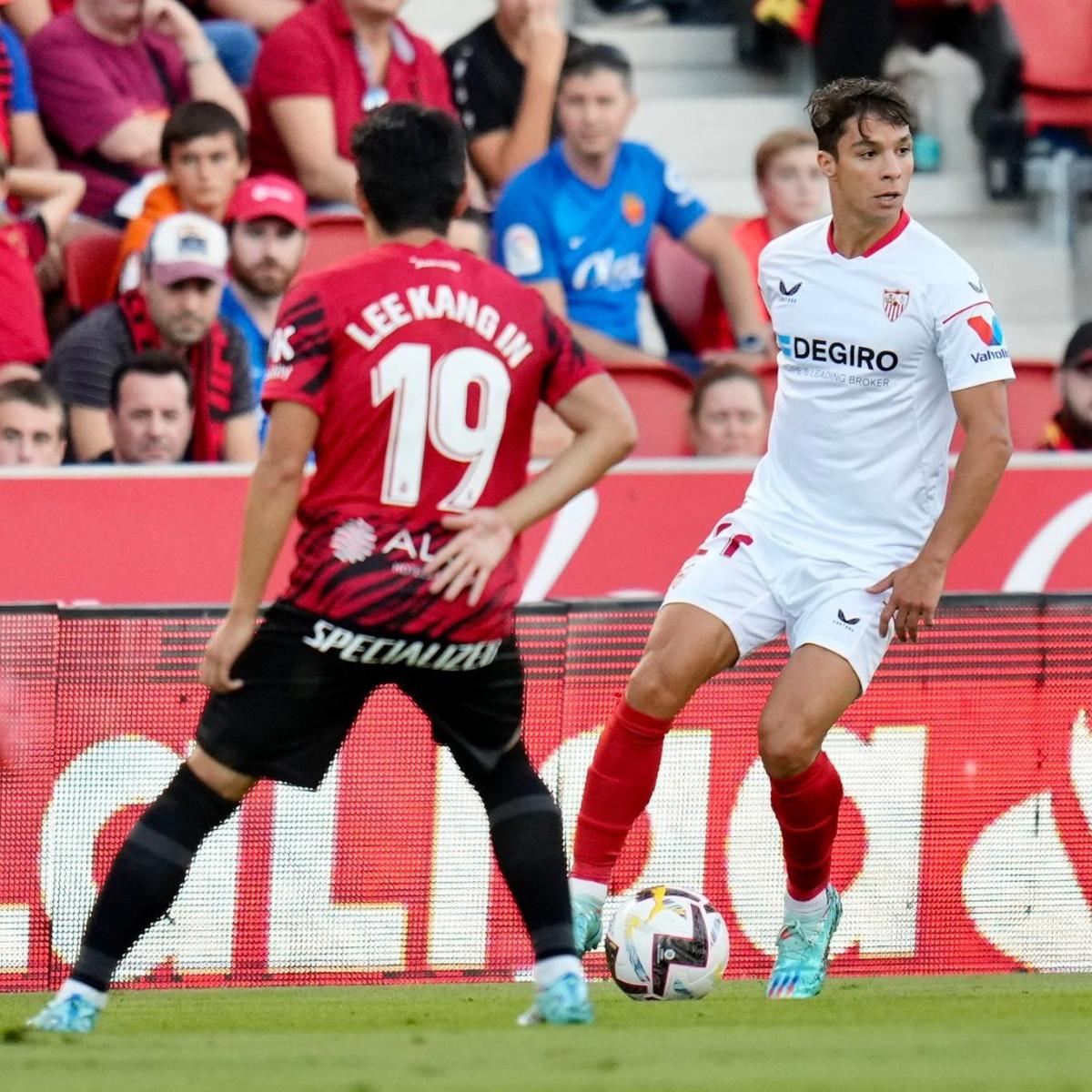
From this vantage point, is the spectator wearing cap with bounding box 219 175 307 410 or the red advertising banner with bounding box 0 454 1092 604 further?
the spectator wearing cap with bounding box 219 175 307 410

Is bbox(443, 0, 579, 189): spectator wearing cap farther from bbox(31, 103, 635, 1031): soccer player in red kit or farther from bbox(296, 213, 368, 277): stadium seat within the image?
bbox(31, 103, 635, 1031): soccer player in red kit

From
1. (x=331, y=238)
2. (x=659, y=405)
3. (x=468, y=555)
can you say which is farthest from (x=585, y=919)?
(x=331, y=238)

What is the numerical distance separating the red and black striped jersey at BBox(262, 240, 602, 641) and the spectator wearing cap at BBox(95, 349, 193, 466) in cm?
360

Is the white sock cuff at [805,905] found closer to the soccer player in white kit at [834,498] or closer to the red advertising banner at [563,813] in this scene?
the soccer player in white kit at [834,498]

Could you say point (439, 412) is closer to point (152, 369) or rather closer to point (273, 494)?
point (273, 494)

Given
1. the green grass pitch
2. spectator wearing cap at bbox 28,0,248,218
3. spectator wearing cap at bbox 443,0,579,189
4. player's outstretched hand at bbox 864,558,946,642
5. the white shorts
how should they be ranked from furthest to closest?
spectator wearing cap at bbox 443,0,579,189 < spectator wearing cap at bbox 28,0,248,218 < the white shorts < player's outstretched hand at bbox 864,558,946,642 < the green grass pitch

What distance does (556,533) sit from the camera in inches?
309

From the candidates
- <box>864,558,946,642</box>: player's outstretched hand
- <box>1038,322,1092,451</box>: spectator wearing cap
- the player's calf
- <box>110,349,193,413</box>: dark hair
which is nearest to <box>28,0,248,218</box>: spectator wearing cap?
<box>110,349,193,413</box>: dark hair

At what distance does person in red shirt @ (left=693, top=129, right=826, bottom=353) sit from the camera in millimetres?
9672

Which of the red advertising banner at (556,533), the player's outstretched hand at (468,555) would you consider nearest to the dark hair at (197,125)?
the red advertising banner at (556,533)

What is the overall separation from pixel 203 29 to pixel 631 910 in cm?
615

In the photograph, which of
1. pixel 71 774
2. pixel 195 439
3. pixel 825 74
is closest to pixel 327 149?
pixel 195 439

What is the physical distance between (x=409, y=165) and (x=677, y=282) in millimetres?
5432

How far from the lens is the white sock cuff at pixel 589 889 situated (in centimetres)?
587
